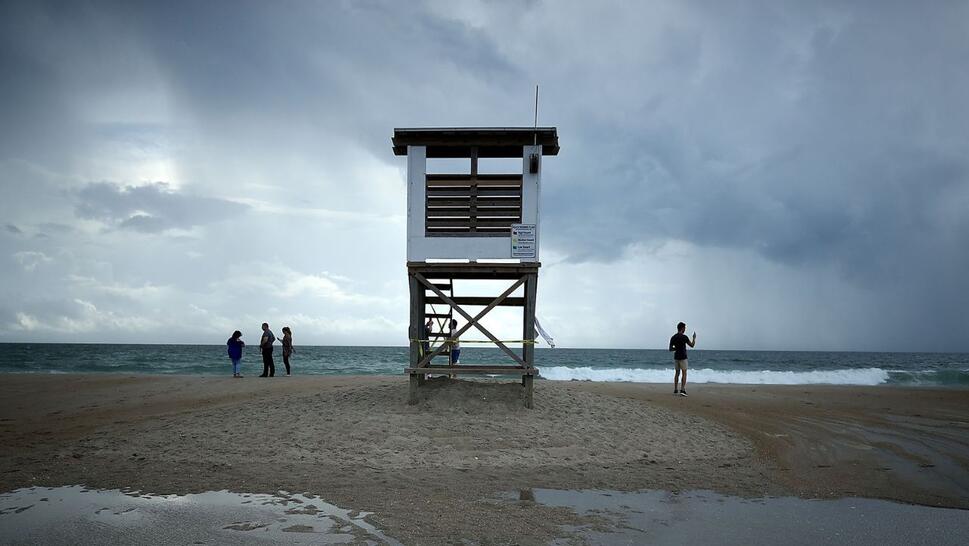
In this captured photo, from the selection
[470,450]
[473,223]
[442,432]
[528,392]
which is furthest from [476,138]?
[470,450]

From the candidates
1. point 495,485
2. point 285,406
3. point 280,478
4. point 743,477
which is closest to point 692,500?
point 743,477

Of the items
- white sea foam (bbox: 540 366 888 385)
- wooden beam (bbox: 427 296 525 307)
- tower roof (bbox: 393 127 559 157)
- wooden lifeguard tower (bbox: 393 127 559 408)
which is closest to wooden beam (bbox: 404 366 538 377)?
wooden lifeguard tower (bbox: 393 127 559 408)

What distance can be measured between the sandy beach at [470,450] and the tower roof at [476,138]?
4893 mm

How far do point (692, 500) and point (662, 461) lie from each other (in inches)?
86.1

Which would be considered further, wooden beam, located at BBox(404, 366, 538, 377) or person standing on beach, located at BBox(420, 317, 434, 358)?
person standing on beach, located at BBox(420, 317, 434, 358)

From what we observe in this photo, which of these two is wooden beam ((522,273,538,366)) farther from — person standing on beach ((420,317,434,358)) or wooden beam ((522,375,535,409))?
person standing on beach ((420,317,434,358))

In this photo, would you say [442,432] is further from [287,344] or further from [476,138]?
[287,344]

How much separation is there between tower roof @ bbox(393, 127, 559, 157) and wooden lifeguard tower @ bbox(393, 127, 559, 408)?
2 cm

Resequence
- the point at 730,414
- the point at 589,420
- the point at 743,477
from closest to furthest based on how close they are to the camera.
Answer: the point at 743,477
the point at 589,420
the point at 730,414

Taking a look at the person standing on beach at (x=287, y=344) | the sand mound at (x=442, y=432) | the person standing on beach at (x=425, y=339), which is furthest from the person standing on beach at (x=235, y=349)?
the person standing on beach at (x=425, y=339)

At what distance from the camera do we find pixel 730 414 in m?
12.9

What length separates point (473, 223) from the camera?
1109cm

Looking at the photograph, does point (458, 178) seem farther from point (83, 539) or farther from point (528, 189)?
point (83, 539)

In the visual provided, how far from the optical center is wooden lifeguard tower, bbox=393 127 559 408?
10.9 metres
